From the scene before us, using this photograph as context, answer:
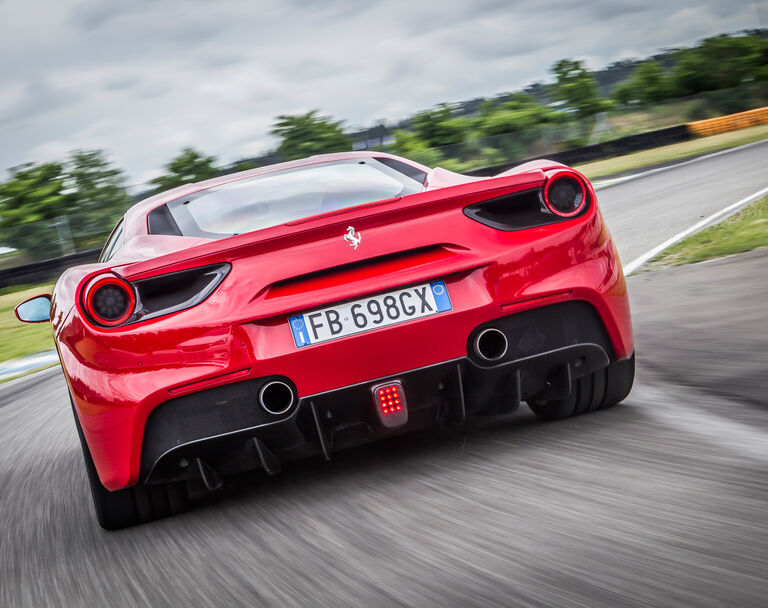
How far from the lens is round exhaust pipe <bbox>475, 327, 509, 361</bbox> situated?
314 centimetres

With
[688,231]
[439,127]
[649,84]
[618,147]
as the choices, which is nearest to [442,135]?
[439,127]

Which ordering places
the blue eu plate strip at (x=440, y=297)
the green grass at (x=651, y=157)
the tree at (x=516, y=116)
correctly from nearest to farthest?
the blue eu plate strip at (x=440, y=297), the green grass at (x=651, y=157), the tree at (x=516, y=116)

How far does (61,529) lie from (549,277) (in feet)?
6.59

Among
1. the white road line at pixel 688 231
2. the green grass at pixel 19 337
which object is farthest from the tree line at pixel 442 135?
the white road line at pixel 688 231

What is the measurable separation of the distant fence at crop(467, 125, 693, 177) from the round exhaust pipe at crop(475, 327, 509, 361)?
2277 centimetres

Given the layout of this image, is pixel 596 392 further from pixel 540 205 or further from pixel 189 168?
pixel 189 168

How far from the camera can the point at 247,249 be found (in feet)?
9.83

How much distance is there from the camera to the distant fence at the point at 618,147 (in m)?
27.2

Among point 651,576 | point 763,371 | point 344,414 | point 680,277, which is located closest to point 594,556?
point 651,576

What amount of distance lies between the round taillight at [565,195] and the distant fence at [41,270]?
59.5 feet

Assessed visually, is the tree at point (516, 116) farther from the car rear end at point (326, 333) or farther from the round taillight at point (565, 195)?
the car rear end at point (326, 333)

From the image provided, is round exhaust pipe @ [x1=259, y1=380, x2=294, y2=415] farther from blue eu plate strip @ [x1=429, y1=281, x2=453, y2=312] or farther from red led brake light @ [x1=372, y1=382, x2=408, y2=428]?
blue eu plate strip @ [x1=429, y1=281, x2=453, y2=312]

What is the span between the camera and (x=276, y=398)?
3029mm

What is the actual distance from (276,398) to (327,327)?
0.28 m
